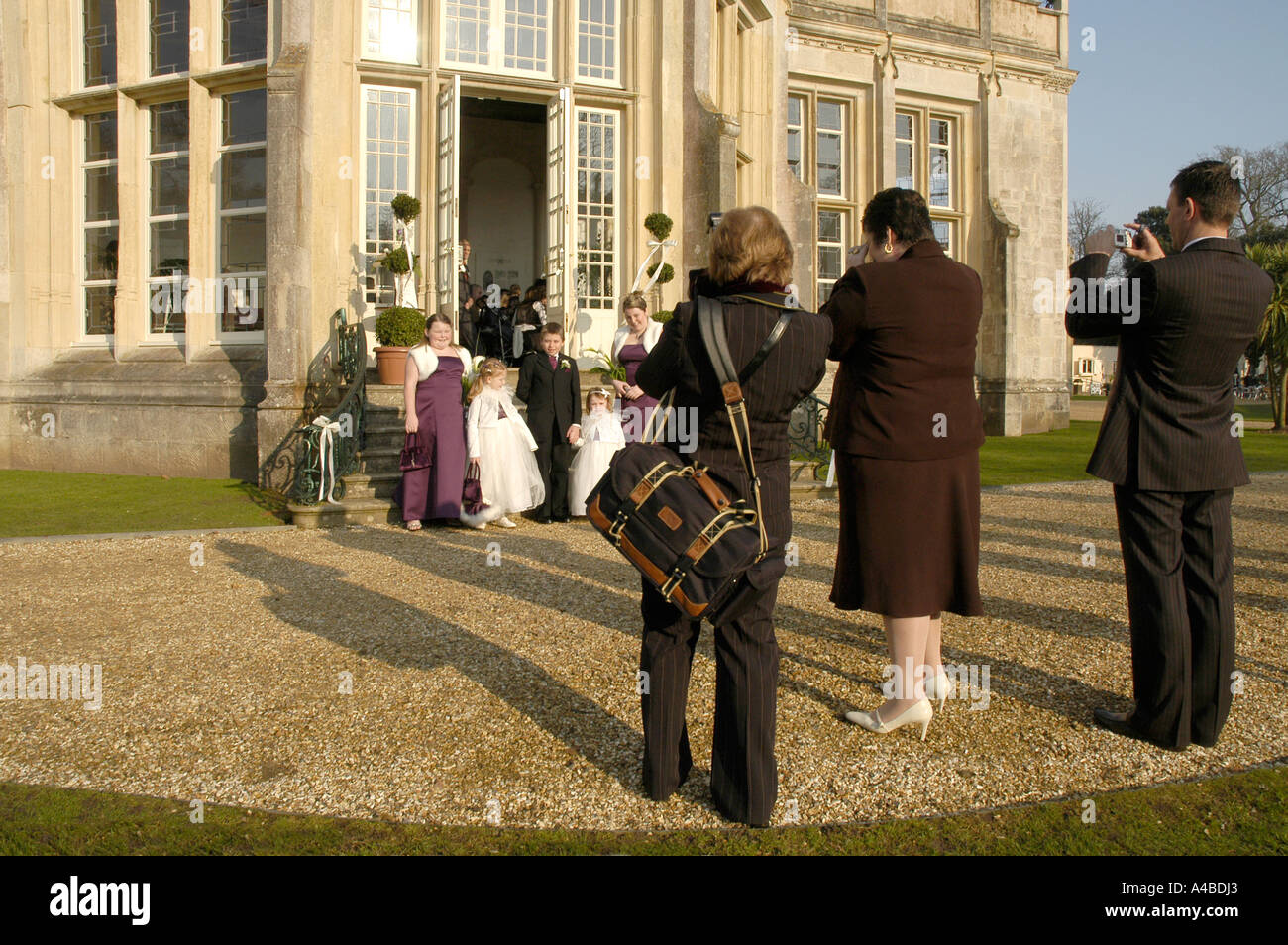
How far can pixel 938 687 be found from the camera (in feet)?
13.7

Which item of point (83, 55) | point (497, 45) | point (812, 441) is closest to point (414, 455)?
point (812, 441)

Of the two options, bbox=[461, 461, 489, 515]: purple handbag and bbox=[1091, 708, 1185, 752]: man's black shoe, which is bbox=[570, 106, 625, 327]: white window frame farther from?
bbox=[1091, 708, 1185, 752]: man's black shoe

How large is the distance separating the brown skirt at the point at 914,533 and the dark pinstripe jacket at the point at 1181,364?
66 cm

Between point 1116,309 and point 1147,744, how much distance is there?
1.71 m

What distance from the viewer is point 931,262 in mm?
3578

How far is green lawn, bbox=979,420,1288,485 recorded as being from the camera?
44.1ft

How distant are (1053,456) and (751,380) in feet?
48.0

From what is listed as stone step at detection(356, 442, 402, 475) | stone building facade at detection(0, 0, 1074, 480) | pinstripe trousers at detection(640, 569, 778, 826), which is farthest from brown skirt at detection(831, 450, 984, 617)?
stone building facade at detection(0, 0, 1074, 480)

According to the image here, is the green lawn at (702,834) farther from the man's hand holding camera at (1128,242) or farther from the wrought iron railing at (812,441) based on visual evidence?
the wrought iron railing at (812,441)

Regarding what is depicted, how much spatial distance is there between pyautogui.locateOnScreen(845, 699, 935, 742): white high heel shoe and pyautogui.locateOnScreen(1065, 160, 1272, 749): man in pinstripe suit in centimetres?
83

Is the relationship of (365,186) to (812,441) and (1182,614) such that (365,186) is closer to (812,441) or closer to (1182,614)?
(812,441)

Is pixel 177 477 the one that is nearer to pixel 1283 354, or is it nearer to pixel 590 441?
pixel 590 441

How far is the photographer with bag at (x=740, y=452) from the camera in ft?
9.80

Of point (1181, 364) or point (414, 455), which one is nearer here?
point (1181, 364)
